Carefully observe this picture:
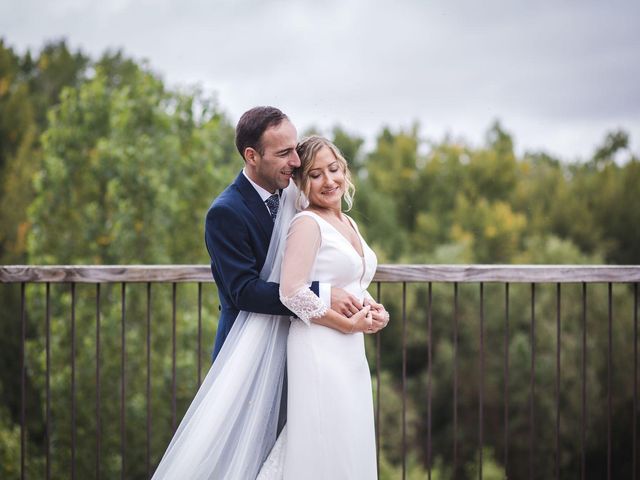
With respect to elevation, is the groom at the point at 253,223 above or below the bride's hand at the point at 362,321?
above

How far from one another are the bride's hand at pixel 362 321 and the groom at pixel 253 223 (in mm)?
23

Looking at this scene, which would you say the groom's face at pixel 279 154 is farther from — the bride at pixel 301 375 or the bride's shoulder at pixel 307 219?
the bride's shoulder at pixel 307 219

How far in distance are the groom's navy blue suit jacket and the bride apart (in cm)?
6

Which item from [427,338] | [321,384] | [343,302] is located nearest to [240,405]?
[321,384]

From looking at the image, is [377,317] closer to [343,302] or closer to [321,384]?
[343,302]

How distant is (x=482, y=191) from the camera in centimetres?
2889

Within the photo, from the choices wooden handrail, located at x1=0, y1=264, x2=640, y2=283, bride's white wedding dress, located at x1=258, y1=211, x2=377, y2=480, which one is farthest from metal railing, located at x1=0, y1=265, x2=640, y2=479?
bride's white wedding dress, located at x1=258, y1=211, x2=377, y2=480

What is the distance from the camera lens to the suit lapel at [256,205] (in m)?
2.50

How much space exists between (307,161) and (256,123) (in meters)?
0.22

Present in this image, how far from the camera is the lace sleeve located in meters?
2.27

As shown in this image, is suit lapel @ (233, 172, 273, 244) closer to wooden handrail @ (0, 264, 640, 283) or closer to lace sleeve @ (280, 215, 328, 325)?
lace sleeve @ (280, 215, 328, 325)

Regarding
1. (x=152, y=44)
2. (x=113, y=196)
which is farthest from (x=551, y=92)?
(x=113, y=196)

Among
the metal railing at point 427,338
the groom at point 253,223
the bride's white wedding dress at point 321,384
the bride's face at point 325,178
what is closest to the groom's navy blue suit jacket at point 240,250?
the groom at point 253,223

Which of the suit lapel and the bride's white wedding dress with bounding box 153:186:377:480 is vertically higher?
the suit lapel
